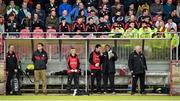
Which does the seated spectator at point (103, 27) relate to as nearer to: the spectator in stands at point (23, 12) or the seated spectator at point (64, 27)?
the seated spectator at point (64, 27)

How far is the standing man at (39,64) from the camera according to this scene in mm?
23688

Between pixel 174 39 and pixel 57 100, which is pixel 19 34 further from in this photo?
pixel 174 39

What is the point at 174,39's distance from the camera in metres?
24.1

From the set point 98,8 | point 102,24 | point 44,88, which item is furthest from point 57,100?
point 98,8

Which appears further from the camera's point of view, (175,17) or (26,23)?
(175,17)

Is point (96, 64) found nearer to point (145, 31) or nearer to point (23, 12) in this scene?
point (145, 31)

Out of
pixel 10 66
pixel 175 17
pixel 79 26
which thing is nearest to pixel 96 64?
pixel 79 26

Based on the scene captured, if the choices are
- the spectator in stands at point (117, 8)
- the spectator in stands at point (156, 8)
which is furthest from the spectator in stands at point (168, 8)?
the spectator in stands at point (117, 8)

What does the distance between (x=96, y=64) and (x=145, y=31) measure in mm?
2234

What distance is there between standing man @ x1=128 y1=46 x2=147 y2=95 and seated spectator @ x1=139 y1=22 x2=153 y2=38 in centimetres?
63

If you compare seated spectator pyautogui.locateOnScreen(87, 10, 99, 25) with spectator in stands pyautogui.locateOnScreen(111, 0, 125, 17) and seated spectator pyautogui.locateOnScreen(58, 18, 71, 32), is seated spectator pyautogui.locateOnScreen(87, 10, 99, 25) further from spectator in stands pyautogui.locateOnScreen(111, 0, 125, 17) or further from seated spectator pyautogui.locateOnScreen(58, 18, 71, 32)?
seated spectator pyautogui.locateOnScreen(58, 18, 71, 32)

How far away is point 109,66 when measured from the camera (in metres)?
24.0

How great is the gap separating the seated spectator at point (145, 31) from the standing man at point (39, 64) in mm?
3601

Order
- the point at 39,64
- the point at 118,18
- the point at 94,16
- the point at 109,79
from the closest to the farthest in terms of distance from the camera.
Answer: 1. the point at 39,64
2. the point at 109,79
3. the point at 118,18
4. the point at 94,16
